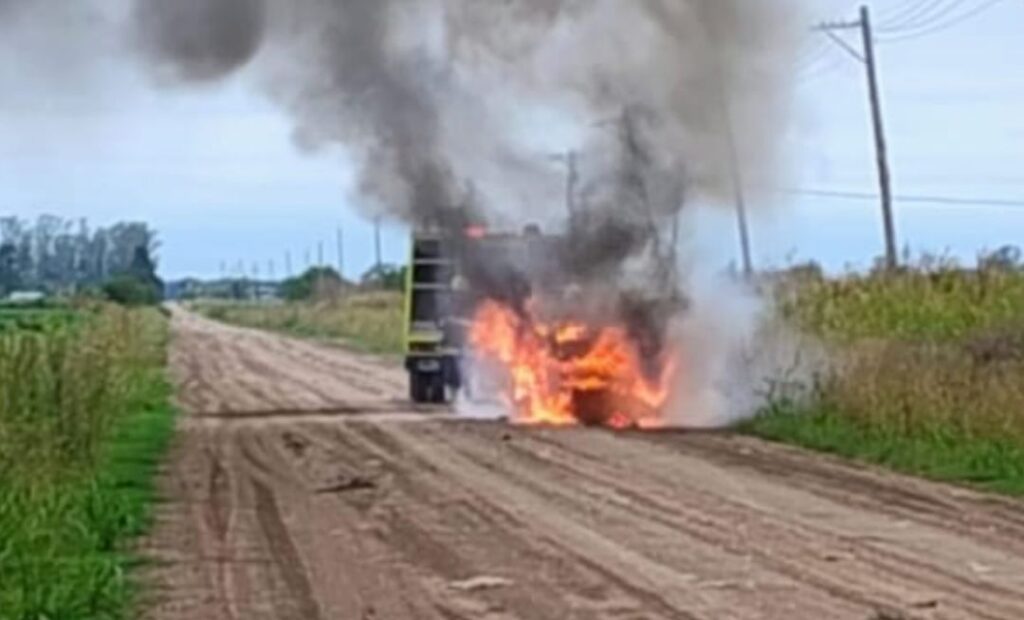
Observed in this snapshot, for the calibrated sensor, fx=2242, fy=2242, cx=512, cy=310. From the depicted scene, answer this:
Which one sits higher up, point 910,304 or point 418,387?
point 910,304

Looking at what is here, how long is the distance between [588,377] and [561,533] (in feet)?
47.6

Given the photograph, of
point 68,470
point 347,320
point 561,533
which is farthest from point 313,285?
point 561,533

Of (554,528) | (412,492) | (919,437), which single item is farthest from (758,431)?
(554,528)

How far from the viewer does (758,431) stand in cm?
2848

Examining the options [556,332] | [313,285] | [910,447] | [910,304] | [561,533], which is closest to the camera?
[561,533]

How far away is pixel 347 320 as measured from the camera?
90.2 m

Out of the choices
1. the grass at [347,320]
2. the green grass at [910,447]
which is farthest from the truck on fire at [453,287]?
the grass at [347,320]

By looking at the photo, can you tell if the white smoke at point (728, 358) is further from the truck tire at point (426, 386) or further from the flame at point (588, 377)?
the truck tire at point (426, 386)

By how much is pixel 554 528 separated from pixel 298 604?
4336mm

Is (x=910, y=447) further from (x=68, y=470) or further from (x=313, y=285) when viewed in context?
(x=313, y=285)

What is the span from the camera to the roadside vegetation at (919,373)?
23.4m

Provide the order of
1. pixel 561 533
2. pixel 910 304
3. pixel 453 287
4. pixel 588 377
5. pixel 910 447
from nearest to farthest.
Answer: pixel 561 533
pixel 910 447
pixel 588 377
pixel 910 304
pixel 453 287

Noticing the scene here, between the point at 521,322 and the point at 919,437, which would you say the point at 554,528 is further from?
the point at 521,322

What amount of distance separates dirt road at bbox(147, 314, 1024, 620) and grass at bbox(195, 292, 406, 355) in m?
30.3
